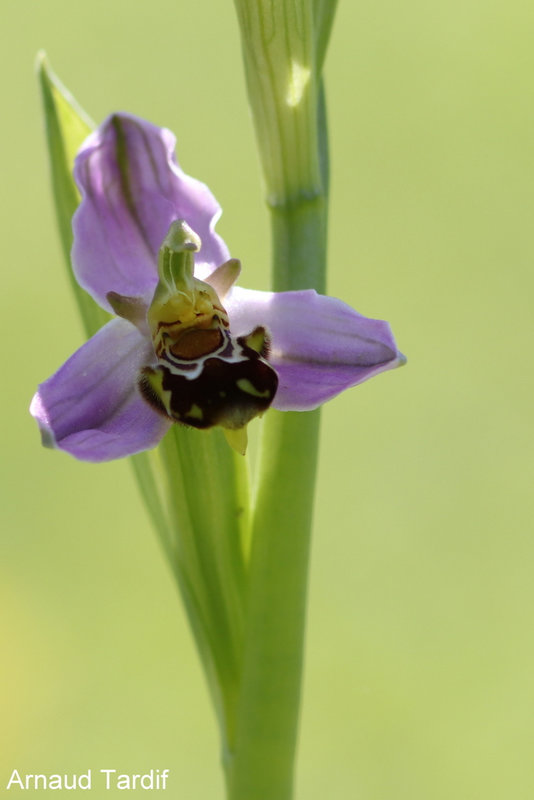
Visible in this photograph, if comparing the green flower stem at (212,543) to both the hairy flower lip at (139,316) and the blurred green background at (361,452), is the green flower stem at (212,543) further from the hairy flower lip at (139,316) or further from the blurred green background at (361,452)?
the blurred green background at (361,452)

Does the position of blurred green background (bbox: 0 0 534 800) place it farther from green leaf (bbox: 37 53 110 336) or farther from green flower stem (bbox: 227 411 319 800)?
green leaf (bbox: 37 53 110 336)

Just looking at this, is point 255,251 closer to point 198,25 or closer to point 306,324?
point 198,25

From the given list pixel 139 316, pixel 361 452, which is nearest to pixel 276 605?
pixel 139 316

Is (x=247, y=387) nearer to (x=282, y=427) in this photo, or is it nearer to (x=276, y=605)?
(x=282, y=427)

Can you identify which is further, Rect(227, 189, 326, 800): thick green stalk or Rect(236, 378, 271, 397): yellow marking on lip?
Rect(227, 189, 326, 800): thick green stalk

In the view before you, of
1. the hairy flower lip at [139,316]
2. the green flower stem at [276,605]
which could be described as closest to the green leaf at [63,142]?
the hairy flower lip at [139,316]

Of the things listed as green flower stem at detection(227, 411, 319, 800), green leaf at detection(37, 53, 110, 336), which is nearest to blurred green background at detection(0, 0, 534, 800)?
green flower stem at detection(227, 411, 319, 800)

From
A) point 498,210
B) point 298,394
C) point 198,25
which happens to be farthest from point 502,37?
point 298,394
